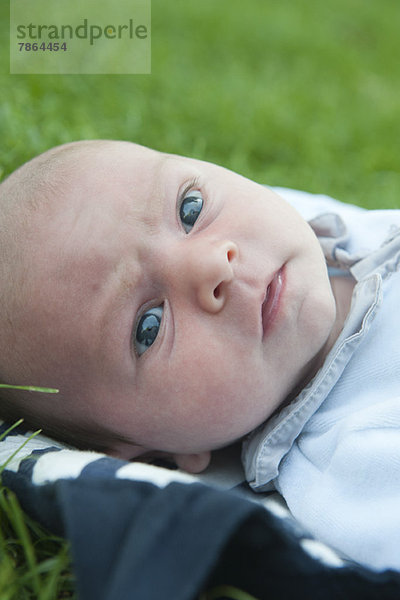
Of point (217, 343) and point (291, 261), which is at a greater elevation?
point (291, 261)

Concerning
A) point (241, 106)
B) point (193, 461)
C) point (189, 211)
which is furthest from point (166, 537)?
point (241, 106)

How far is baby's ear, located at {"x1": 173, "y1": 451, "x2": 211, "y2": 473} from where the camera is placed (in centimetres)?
188

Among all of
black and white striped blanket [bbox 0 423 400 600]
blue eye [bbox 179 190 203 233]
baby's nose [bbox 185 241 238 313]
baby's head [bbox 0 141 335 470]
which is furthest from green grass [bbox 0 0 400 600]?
blue eye [bbox 179 190 203 233]

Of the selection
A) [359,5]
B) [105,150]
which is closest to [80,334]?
[105,150]

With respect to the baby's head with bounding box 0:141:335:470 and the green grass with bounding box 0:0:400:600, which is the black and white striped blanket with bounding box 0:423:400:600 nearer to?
the green grass with bounding box 0:0:400:600

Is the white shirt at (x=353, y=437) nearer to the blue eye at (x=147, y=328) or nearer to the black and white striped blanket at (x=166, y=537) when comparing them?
the black and white striped blanket at (x=166, y=537)

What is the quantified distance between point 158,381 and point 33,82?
2.70 metres

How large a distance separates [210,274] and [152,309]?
0.63 ft

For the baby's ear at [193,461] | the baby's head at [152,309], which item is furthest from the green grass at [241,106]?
the baby's ear at [193,461]

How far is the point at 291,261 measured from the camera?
1811 millimetres

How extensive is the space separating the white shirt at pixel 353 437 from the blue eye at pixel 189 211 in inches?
20.1

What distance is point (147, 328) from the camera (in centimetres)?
171

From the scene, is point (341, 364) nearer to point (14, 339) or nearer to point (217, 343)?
point (217, 343)

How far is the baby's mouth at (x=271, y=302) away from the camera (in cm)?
171
